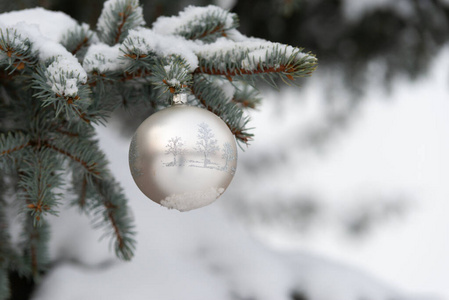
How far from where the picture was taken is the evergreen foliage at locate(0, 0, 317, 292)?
0.58 meters

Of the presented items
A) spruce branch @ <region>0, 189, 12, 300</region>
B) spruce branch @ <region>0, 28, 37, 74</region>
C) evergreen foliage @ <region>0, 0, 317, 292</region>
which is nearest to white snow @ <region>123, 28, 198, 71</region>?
evergreen foliage @ <region>0, 0, 317, 292</region>

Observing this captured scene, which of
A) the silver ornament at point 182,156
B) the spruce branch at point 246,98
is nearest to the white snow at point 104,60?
the silver ornament at point 182,156

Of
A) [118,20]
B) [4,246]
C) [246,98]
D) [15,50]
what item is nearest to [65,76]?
[15,50]

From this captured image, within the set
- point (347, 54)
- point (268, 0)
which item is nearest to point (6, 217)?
point (268, 0)

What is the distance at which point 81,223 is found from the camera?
1108 millimetres

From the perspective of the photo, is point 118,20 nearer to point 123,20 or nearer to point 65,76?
point 123,20

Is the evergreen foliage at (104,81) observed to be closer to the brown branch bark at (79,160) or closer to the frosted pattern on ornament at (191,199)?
the brown branch bark at (79,160)

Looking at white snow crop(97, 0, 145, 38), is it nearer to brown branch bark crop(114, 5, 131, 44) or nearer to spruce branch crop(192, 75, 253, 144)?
brown branch bark crop(114, 5, 131, 44)

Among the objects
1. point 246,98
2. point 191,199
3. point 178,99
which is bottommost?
point 191,199

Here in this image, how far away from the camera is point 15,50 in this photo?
0.58m

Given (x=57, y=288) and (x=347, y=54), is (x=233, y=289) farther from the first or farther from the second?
(x=347, y=54)

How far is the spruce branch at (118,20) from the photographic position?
0.69 m

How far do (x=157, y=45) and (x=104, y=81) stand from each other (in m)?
0.11

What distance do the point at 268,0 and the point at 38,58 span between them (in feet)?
4.21
